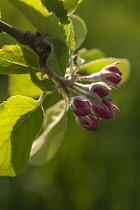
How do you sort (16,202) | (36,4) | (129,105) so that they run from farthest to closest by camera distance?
(129,105) < (16,202) < (36,4)

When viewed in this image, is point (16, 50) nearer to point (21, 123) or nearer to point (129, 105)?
point (21, 123)

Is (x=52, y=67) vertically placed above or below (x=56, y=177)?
above

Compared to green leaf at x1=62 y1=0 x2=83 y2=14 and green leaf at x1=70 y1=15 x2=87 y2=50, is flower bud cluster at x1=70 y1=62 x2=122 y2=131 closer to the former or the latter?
green leaf at x1=62 y1=0 x2=83 y2=14

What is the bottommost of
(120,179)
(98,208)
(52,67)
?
(98,208)

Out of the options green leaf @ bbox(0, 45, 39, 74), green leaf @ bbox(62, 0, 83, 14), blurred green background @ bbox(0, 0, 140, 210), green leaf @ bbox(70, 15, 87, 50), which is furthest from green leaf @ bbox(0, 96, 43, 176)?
blurred green background @ bbox(0, 0, 140, 210)

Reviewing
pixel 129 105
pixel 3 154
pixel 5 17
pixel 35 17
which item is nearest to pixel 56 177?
pixel 129 105

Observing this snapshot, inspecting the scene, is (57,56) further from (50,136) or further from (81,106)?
(50,136)
